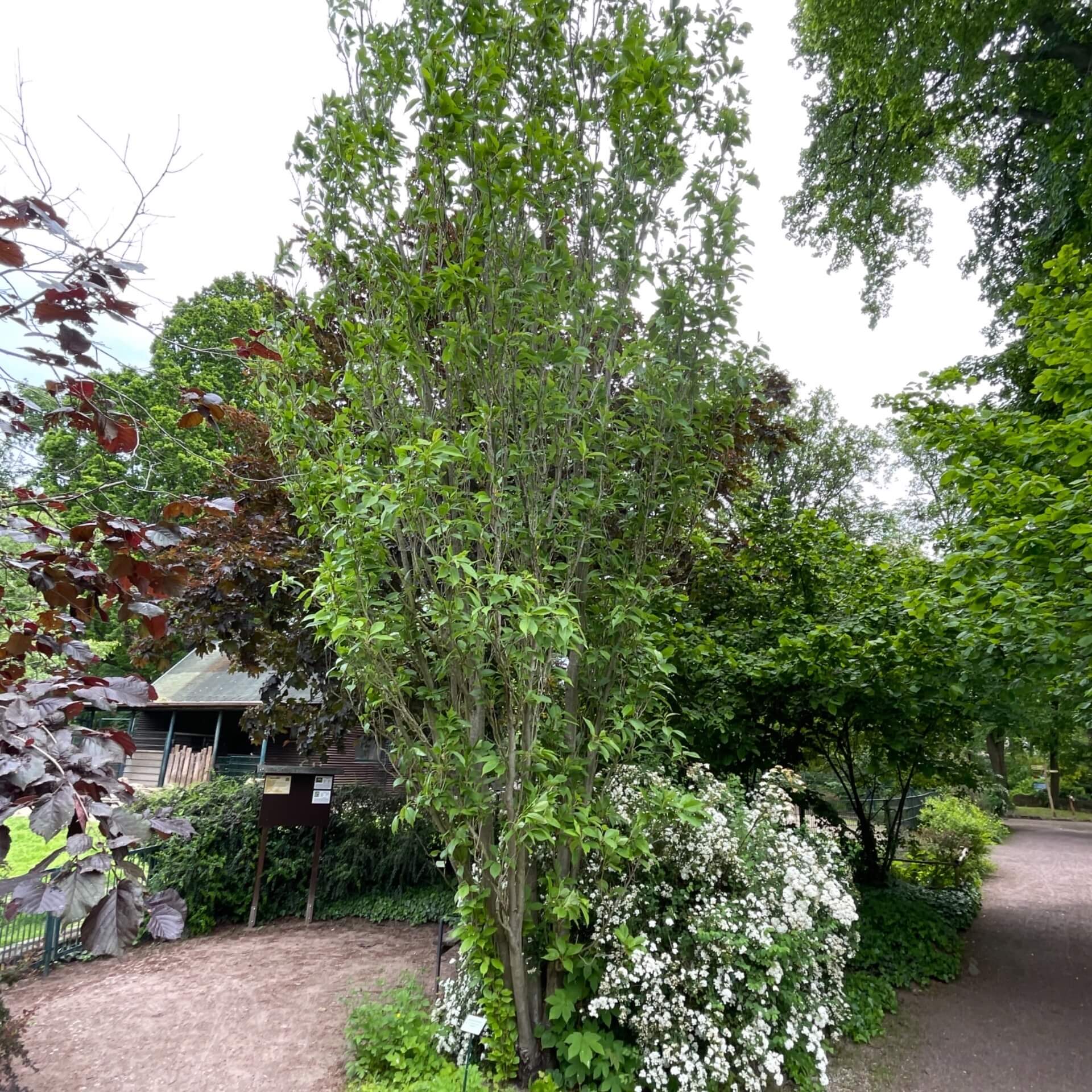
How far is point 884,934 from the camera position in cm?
616

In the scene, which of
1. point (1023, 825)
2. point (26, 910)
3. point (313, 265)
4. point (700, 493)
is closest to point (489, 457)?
point (700, 493)

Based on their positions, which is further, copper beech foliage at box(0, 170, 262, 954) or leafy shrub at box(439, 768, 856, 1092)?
leafy shrub at box(439, 768, 856, 1092)

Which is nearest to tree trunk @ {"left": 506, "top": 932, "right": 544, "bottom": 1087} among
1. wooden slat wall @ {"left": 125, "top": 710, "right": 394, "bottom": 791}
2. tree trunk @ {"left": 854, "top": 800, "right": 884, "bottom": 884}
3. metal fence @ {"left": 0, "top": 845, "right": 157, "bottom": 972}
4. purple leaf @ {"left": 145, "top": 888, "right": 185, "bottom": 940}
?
purple leaf @ {"left": 145, "top": 888, "right": 185, "bottom": 940}

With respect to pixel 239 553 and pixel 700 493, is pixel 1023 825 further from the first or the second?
pixel 239 553

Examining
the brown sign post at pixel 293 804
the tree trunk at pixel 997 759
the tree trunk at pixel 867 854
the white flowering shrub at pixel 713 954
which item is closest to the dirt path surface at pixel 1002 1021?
the white flowering shrub at pixel 713 954

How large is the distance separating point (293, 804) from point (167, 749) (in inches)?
342

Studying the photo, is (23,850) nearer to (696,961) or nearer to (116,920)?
(696,961)

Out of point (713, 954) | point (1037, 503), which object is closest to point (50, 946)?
point (713, 954)

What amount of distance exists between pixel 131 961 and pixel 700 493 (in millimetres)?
5967

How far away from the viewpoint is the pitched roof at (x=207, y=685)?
1237 centimetres

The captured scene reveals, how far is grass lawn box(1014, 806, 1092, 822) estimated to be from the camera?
23406 millimetres

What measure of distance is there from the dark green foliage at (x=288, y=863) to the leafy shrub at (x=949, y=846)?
6124 mm

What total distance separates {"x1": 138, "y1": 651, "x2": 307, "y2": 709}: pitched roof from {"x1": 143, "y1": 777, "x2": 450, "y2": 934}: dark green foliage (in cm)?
473

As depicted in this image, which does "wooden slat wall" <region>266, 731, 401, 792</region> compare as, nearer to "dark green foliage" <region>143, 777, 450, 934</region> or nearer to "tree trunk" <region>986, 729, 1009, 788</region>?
"dark green foliage" <region>143, 777, 450, 934</region>
